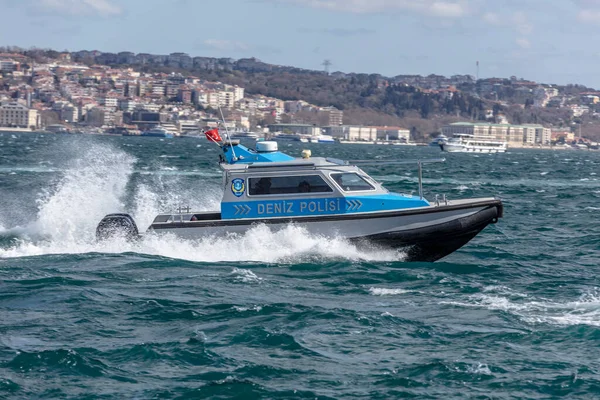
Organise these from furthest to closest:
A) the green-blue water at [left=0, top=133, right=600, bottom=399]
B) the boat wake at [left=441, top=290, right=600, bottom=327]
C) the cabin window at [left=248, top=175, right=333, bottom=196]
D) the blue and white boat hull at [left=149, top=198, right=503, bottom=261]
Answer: the cabin window at [left=248, top=175, right=333, bottom=196], the blue and white boat hull at [left=149, top=198, right=503, bottom=261], the boat wake at [left=441, top=290, right=600, bottom=327], the green-blue water at [left=0, top=133, right=600, bottom=399]

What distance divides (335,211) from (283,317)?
5.33 metres

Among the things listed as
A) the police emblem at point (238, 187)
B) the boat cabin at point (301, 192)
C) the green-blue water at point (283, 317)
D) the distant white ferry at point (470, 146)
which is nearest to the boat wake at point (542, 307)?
the green-blue water at point (283, 317)

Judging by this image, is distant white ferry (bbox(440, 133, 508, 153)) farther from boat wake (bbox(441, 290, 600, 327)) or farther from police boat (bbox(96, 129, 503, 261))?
boat wake (bbox(441, 290, 600, 327))

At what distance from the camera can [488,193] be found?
44406 mm

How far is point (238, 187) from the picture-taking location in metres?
20.4

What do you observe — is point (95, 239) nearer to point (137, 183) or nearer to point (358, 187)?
point (358, 187)

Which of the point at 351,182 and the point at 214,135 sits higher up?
the point at 214,135

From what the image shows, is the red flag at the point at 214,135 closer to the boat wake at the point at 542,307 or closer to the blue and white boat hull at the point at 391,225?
the blue and white boat hull at the point at 391,225

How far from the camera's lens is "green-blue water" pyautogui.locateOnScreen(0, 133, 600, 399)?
12.3m

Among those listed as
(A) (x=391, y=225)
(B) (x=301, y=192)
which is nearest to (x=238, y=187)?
(B) (x=301, y=192)

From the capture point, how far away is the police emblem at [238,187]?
20.3 meters

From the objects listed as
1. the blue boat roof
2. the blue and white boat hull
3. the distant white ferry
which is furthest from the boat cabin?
the distant white ferry

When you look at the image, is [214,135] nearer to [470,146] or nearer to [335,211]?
[335,211]

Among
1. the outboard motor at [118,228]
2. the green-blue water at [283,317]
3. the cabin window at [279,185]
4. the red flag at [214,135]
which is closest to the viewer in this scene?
the green-blue water at [283,317]
